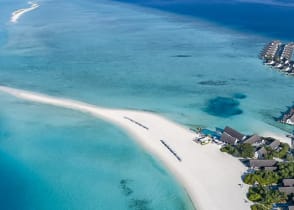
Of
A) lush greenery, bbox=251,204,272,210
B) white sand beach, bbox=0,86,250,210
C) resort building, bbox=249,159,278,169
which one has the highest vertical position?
resort building, bbox=249,159,278,169

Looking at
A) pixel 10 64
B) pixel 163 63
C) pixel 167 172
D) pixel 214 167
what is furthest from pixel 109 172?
pixel 10 64

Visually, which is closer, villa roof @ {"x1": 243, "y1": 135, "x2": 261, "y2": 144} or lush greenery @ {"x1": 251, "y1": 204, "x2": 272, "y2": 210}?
lush greenery @ {"x1": 251, "y1": 204, "x2": 272, "y2": 210}

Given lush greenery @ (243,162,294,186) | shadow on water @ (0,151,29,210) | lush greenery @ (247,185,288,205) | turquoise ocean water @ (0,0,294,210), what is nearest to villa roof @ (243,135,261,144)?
turquoise ocean water @ (0,0,294,210)

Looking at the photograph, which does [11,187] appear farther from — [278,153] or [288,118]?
[288,118]

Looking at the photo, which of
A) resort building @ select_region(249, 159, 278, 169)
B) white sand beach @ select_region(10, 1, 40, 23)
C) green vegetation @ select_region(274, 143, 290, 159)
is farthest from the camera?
white sand beach @ select_region(10, 1, 40, 23)

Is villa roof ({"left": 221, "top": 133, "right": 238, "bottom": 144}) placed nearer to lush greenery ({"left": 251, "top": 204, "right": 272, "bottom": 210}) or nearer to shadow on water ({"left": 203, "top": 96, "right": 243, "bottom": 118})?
shadow on water ({"left": 203, "top": 96, "right": 243, "bottom": 118})

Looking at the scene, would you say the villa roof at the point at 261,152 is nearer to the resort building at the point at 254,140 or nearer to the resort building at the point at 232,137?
the resort building at the point at 254,140

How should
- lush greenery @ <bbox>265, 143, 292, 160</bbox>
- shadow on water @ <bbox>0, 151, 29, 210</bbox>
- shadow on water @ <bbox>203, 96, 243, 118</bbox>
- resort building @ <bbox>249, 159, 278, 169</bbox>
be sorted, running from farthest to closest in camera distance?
shadow on water @ <bbox>203, 96, 243, 118</bbox>
lush greenery @ <bbox>265, 143, 292, 160</bbox>
resort building @ <bbox>249, 159, 278, 169</bbox>
shadow on water @ <bbox>0, 151, 29, 210</bbox>

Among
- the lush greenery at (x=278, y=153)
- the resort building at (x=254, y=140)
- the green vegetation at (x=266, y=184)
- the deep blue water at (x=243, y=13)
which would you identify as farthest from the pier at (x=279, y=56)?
the green vegetation at (x=266, y=184)
